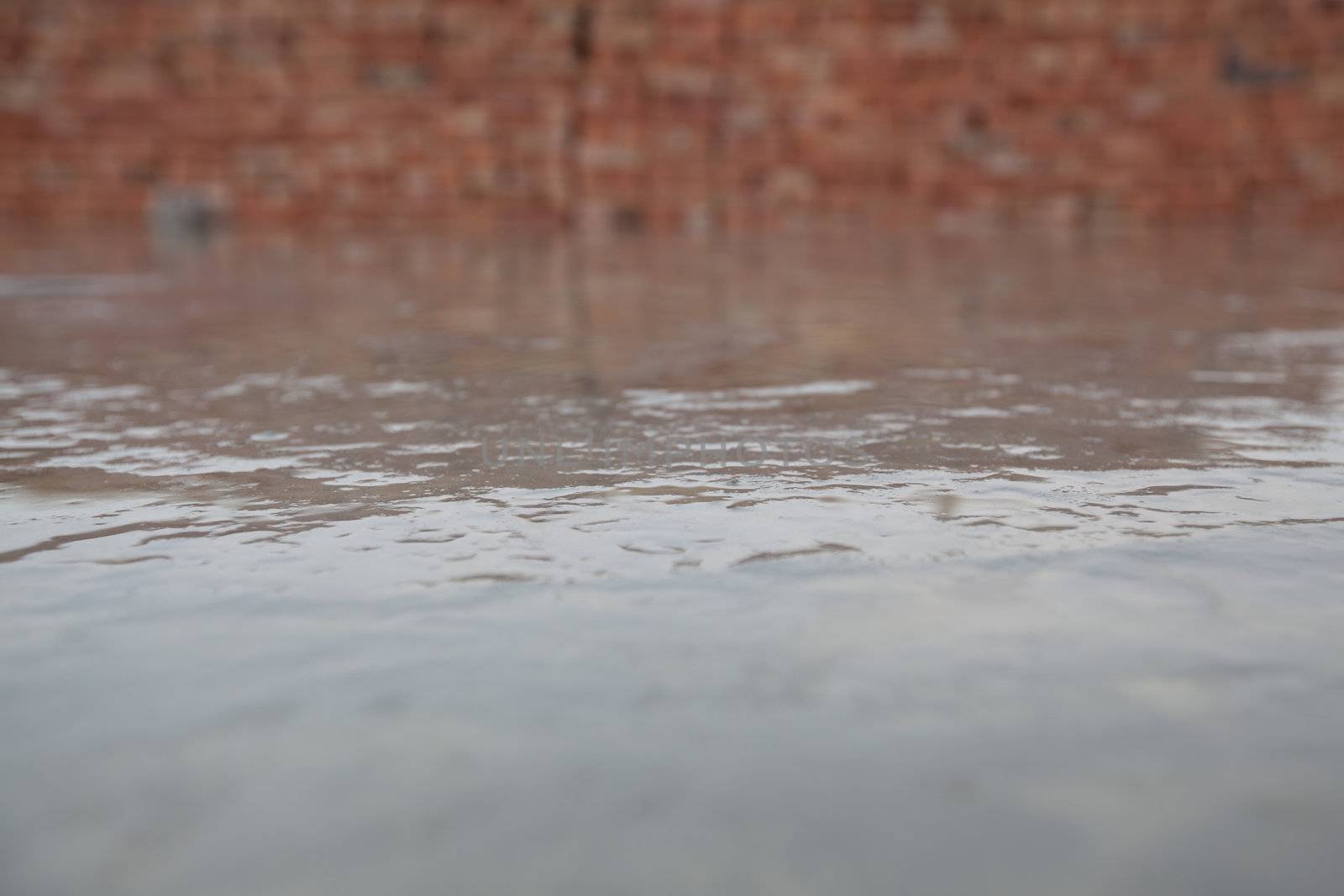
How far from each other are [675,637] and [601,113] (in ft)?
19.6

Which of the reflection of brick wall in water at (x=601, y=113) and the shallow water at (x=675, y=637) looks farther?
the reflection of brick wall in water at (x=601, y=113)

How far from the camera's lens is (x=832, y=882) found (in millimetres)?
369

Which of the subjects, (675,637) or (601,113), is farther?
(601,113)

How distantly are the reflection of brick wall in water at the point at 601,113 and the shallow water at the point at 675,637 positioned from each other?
16.5 feet

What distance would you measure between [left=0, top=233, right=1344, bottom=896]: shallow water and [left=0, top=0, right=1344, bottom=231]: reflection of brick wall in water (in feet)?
16.5

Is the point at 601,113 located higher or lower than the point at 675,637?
higher

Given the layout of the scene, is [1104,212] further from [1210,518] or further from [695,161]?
[1210,518]

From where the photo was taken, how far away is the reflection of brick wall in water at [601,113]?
6.17 m

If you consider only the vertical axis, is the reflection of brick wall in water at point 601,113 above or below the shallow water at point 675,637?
above

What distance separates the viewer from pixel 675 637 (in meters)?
0.57

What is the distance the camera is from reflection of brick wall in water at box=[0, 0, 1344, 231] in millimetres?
6168

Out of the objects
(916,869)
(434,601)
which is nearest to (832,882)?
(916,869)

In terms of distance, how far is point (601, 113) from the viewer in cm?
626

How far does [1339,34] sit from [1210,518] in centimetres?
624
